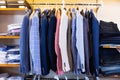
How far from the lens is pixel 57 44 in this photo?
1.63m

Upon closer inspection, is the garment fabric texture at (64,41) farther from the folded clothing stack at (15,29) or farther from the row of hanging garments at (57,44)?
the folded clothing stack at (15,29)

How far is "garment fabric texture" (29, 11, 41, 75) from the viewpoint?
163 cm

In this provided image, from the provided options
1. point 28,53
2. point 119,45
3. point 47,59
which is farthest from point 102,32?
point 28,53

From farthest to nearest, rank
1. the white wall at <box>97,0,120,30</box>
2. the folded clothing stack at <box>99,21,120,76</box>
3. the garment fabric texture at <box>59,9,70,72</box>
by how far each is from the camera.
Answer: the white wall at <box>97,0,120,30</box>
the folded clothing stack at <box>99,21,120,76</box>
the garment fabric texture at <box>59,9,70,72</box>

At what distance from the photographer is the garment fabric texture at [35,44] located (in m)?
1.63

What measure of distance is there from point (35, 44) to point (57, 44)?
206 millimetres

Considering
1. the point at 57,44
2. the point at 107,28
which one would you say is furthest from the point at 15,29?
the point at 107,28

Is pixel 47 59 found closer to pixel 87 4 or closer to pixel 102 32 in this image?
pixel 102 32

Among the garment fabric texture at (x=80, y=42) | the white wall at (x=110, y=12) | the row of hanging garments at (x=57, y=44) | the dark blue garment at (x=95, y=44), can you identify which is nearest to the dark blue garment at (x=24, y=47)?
the row of hanging garments at (x=57, y=44)

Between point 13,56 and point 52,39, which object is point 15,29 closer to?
point 13,56

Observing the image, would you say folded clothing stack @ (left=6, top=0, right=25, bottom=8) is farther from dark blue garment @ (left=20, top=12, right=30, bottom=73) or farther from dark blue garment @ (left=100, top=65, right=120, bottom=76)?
dark blue garment @ (left=100, top=65, right=120, bottom=76)

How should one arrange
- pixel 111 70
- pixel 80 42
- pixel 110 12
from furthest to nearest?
pixel 110 12 < pixel 111 70 < pixel 80 42

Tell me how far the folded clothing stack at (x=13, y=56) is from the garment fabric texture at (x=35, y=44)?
35 centimetres

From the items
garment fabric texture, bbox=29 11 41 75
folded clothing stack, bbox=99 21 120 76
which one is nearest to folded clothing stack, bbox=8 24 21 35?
garment fabric texture, bbox=29 11 41 75
